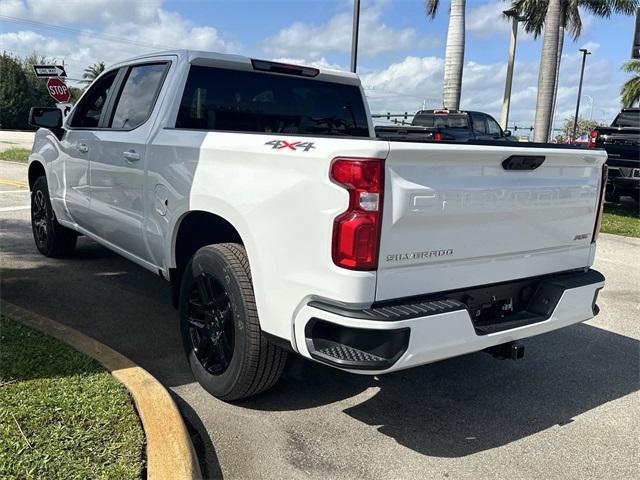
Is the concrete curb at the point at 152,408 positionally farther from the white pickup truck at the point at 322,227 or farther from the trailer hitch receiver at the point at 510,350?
the trailer hitch receiver at the point at 510,350

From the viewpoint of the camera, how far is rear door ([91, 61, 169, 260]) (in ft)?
14.0

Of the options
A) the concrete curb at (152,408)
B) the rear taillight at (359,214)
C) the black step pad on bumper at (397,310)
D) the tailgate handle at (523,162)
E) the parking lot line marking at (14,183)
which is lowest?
the parking lot line marking at (14,183)

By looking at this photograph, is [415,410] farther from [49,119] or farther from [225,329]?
[49,119]

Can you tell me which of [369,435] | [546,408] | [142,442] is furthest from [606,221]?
[142,442]

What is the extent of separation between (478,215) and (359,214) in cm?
73

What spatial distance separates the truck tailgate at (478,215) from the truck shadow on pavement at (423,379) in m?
0.88

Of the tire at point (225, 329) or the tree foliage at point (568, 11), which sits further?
the tree foliage at point (568, 11)

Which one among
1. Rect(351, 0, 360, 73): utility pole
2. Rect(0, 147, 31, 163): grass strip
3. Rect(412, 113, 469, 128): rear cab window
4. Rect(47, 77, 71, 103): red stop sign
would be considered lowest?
Rect(0, 147, 31, 163): grass strip

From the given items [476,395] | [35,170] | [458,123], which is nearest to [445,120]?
[458,123]

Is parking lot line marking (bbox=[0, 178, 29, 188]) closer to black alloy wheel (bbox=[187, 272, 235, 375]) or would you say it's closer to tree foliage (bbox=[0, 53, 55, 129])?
black alloy wheel (bbox=[187, 272, 235, 375])

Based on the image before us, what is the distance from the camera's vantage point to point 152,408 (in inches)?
125

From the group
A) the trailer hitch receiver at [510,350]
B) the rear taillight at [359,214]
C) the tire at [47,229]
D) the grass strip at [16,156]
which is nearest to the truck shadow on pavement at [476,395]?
the trailer hitch receiver at [510,350]

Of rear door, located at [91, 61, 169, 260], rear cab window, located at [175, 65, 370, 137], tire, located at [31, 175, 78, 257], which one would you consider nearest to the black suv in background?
rear cab window, located at [175, 65, 370, 137]

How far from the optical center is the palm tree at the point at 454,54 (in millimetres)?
15016
